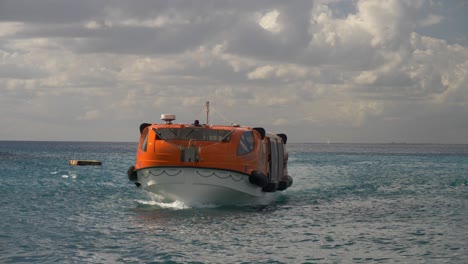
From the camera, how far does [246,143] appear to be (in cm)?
2427

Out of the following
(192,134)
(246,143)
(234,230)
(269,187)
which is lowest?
(234,230)

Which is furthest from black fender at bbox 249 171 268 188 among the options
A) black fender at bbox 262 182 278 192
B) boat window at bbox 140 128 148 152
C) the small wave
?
boat window at bbox 140 128 148 152

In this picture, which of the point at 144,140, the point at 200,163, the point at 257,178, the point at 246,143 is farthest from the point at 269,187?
the point at 144,140

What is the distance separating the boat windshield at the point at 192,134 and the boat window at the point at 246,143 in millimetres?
617

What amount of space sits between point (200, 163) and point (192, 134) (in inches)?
A: 80.5

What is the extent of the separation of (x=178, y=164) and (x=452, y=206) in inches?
520

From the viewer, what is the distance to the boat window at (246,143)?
2369 centimetres

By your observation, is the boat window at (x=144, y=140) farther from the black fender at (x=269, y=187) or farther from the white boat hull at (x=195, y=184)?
the black fender at (x=269, y=187)

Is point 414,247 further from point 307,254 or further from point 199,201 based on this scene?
point 199,201

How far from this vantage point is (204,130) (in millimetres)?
24250

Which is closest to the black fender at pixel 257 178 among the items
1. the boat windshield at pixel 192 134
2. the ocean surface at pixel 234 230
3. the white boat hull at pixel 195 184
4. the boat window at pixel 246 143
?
the white boat hull at pixel 195 184

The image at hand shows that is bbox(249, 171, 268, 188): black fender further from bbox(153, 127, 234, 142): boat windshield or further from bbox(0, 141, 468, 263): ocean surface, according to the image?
bbox(153, 127, 234, 142): boat windshield

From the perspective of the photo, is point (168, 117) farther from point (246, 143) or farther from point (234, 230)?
point (234, 230)

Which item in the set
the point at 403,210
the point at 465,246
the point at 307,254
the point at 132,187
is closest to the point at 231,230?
the point at 307,254
